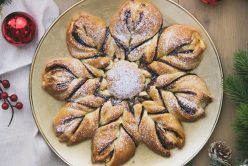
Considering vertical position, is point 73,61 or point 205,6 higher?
point 205,6

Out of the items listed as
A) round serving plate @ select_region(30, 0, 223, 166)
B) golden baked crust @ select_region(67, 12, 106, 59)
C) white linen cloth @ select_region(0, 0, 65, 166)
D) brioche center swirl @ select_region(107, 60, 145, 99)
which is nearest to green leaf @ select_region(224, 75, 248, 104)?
round serving plate @ select_region(30, 0, 223, 166)

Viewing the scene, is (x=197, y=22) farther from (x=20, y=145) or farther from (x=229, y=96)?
(x=20, y=145)

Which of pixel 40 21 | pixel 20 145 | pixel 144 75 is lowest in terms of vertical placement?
pixel 20 145

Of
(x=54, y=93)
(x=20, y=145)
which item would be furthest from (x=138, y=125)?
(x=20, y=145)

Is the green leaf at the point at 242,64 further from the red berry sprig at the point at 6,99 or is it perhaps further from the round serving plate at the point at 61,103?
the red berry sprig at the point at 6,99

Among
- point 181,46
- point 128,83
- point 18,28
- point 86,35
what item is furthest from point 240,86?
point 18,28
